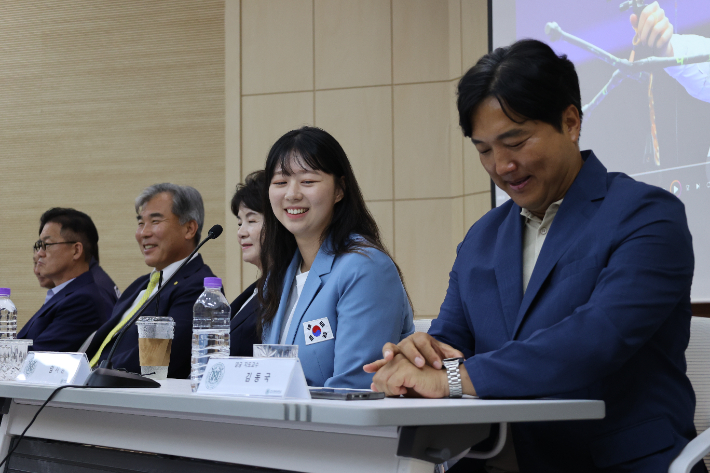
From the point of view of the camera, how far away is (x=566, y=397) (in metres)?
1.30

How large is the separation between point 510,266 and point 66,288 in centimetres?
271

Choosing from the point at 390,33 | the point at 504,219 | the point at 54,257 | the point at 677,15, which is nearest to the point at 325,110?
the point at 390,33

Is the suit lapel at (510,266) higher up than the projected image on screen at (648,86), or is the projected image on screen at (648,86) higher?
the projected image on screen at (648,86)

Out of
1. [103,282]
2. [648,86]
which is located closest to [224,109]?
[103,282]

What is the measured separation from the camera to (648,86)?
11.4ft

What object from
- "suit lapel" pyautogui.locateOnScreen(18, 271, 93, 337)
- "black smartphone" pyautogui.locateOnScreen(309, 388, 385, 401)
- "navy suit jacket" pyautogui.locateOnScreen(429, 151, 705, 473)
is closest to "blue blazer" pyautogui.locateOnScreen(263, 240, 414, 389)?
"navy suit jacket" pyautogui.locateOnScreen(429, 151, 705, 473)

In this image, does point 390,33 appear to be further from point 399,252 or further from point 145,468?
point 145,468

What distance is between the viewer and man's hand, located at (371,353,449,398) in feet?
3.89

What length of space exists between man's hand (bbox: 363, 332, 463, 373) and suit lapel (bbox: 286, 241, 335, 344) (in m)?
0.61

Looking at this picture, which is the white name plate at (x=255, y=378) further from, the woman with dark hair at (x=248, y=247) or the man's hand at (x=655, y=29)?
the man's hand at (x=655, y=29)

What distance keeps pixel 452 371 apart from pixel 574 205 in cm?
46

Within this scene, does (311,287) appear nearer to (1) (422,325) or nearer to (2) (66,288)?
(1) (422,325)

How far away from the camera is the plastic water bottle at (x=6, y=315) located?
231 cm

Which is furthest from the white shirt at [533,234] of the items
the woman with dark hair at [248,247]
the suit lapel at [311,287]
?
the woman with dark hair at [248,247]
